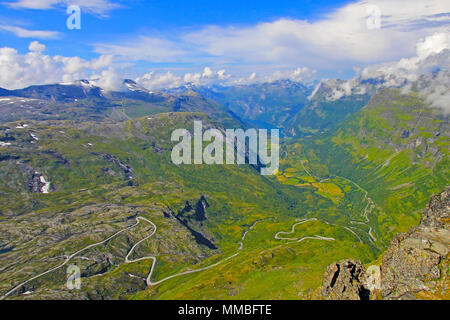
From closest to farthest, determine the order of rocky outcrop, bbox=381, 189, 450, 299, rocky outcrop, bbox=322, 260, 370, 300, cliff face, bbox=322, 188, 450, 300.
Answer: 1. cliff face, bbox=322, 188, 450, 300
2. rocky outcrop, bbox=381, 189, 450, 299
3. rocky outcrop, bbox=322, 260, 370, 300

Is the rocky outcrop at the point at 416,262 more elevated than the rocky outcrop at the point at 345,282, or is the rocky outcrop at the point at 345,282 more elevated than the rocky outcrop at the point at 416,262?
the rocky outcrop at the point at 416,262

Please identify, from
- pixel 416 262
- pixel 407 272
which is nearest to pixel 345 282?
pixel 407 272

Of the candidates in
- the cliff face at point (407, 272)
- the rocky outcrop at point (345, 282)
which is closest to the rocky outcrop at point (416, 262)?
the cliff face at point (407, 272)

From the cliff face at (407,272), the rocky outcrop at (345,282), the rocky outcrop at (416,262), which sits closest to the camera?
the cliff face at (407,272)

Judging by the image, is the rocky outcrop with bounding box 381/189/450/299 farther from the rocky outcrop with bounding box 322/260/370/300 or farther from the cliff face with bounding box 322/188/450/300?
the rocky outcrop with bounding box 322/260/370/300

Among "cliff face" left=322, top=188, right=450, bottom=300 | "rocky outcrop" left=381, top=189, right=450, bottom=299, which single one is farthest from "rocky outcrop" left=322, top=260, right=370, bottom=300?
"rocky outcrop" left=381, top=189, right=450, bottom=299

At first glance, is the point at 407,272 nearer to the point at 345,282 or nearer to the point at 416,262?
the point at 416,262

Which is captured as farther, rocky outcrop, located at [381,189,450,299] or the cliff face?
rocky outcrop, located at [381,189,450,299]

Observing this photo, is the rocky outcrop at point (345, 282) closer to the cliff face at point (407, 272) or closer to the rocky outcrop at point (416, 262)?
the cliff face at point (407, 272)

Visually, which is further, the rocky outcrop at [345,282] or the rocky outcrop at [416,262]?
the rocky outcrop at [345,282]
